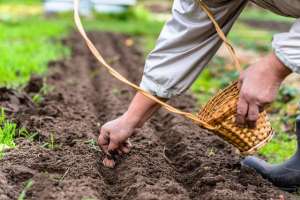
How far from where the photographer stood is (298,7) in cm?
319

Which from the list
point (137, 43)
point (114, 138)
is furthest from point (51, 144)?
point (137, 43)

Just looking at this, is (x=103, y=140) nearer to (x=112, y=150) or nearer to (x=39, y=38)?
(x=112, y=150)

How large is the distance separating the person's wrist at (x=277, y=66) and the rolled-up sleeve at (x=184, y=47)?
57 centimetres

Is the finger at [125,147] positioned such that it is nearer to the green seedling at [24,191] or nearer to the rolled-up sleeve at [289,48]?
the green seedling at [24,191]

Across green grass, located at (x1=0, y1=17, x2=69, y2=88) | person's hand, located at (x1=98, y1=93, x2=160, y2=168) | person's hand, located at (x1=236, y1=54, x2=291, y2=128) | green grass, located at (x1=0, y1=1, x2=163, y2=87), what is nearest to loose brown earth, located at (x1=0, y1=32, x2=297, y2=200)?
person's hand, located at (x1=98, y1=93, x2=160, y2=168)

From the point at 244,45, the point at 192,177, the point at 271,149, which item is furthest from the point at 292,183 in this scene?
the point at 244,45

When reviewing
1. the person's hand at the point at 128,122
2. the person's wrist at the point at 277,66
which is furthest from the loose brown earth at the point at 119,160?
the person's wrist at the point at 277,66

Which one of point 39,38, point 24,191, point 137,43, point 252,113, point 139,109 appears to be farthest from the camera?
point 137,43

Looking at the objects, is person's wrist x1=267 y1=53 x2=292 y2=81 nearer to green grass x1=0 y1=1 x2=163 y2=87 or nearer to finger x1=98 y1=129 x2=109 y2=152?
finger x1=98 y1=129 x2=109 y2=152

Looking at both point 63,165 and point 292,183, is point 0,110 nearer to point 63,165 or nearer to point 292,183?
point 63,165

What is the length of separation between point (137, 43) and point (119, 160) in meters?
6.60

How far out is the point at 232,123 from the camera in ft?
11.3

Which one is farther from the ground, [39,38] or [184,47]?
[184,47]

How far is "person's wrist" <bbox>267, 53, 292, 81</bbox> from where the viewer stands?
310 centimetres
